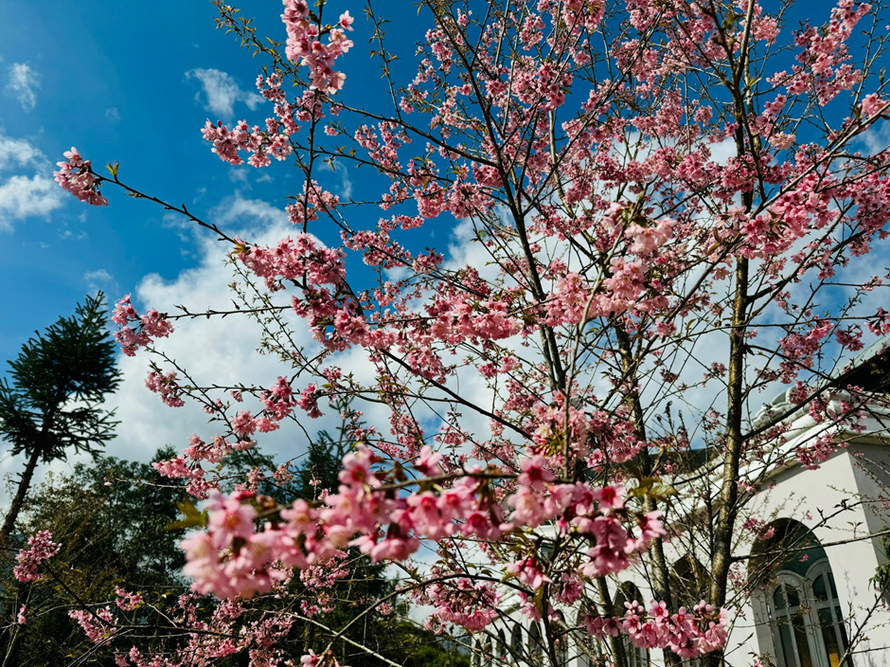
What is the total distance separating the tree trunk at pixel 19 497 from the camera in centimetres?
1323

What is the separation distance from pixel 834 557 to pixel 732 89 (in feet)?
16.2

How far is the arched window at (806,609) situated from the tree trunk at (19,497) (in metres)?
13.9

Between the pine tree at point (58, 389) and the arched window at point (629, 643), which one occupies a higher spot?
the pine tree at point (58, 389)

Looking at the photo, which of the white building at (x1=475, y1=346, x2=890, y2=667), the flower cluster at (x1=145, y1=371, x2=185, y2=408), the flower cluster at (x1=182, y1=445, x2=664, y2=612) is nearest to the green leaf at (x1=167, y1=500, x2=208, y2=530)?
the flower cluster at (x1=182, y1=445, x2=664, y2=612)

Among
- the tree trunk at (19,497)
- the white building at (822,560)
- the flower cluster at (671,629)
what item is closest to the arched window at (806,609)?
the white building at (822,560)

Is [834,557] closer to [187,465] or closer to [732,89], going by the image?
[732,89]

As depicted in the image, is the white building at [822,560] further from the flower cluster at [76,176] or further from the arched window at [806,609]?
the flower cluster at [76,176]

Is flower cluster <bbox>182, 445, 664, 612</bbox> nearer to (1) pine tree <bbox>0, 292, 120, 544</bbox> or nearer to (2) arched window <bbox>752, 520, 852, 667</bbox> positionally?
(2) arched window <bbox>752, 520, 852, 667</bbox>

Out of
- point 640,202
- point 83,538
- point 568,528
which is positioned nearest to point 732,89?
point 640,202

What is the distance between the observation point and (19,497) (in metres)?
15.0

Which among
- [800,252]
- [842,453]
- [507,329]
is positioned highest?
[800,252]

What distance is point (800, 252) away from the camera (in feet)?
15.0

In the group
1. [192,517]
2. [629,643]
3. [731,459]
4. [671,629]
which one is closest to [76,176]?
[192,517]

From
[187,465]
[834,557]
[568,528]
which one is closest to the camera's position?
[568,528]
